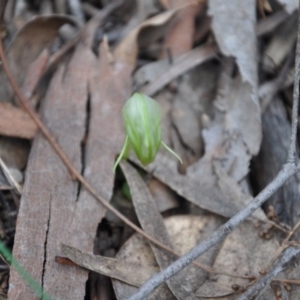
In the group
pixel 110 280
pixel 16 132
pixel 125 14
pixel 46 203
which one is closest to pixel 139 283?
pixel 110 280

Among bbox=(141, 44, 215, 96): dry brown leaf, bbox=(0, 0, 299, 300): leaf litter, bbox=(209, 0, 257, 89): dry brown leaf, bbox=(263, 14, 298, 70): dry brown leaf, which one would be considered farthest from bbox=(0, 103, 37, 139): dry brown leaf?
bbox=(263, 14, 298, 70): dry brown leaf

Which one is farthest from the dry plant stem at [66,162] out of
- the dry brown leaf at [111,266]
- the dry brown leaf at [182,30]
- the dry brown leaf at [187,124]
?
the dry brown leaf at [182,30]

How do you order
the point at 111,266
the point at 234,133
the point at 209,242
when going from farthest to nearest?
the point at 234,133, the point at 111,266, the point at 209,242

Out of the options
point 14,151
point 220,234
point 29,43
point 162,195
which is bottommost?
point 162,195

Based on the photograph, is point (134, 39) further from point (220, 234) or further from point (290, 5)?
point (220, 234)

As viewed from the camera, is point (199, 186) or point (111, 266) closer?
point (111, 266)

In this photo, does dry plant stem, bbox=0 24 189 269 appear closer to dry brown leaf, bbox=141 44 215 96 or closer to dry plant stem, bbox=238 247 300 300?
dry plant stem, bbox=238 247 300 300

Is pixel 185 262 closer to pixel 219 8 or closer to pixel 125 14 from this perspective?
pixel 219 8

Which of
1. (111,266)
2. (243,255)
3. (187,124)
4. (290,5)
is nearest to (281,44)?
(290,5)

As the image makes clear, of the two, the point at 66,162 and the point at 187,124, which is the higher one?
the point at 66,162
